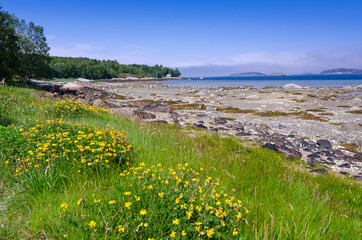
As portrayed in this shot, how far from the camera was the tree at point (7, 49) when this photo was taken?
2822cm

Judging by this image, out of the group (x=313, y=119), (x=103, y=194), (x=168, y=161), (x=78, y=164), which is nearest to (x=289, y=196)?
(x=168, y=161)

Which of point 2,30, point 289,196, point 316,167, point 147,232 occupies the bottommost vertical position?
point 316,167

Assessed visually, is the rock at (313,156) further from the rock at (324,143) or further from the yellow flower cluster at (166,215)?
the yellow flower cluster at (166,215)

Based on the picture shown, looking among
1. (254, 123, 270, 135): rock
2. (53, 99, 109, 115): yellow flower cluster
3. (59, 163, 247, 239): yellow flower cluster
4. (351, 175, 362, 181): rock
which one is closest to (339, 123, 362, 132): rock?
(254, 123, 270, 135): rock

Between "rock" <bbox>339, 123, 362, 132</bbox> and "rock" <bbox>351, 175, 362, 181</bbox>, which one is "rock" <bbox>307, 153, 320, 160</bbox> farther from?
"rock" <bbox>339, 123, 362, 132</bbox>

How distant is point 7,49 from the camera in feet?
96.4

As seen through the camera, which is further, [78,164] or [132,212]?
[78,164]

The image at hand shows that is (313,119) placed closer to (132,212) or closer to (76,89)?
(132,212)

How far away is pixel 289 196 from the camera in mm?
4016

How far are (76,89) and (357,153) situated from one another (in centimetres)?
3757

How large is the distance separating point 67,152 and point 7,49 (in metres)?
35.0

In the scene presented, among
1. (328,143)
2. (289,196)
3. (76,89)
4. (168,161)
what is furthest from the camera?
(76,89)

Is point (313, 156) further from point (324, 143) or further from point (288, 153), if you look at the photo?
point (324, 143)

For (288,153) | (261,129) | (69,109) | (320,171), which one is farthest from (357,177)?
(69,109)
